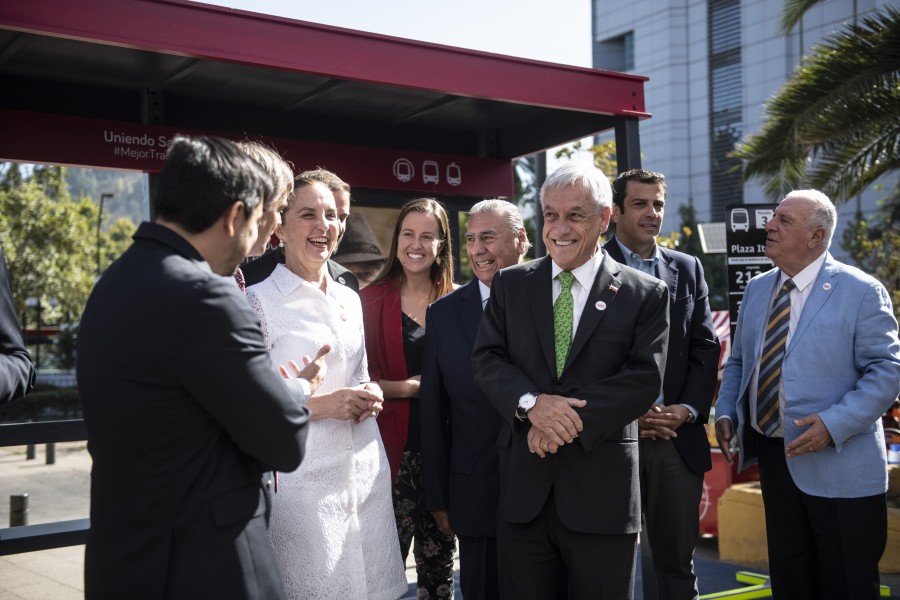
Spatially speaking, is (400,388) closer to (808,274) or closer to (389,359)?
(389,359)

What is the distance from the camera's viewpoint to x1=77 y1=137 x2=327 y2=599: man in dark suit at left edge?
6.72 feet

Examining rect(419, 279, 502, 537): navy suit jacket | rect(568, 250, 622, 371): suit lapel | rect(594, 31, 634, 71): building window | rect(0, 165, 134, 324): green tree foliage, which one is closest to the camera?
rect(568, 250, 622, 371): suit lapel

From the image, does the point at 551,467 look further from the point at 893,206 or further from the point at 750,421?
the point at 893,206

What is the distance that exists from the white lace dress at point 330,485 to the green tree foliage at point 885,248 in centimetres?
1423

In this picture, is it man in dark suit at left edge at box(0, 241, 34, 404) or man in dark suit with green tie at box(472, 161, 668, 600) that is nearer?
man in dark suit at left edge at box(0, 241, 34, 404)

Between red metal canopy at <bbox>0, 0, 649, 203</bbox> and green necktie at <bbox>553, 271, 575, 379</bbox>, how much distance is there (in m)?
1.85

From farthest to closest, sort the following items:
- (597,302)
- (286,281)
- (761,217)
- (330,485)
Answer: (761,217) → (597,302) → (286,281) → (330,485)

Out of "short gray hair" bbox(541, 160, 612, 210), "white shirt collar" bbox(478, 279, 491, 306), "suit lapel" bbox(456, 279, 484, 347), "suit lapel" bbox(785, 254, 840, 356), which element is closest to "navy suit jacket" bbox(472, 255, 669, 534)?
"short gray hair" bbox(541, 160, 612, 210)

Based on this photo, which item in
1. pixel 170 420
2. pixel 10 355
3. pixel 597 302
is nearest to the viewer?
pixel 170 420

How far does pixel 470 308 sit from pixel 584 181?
855 millimetres

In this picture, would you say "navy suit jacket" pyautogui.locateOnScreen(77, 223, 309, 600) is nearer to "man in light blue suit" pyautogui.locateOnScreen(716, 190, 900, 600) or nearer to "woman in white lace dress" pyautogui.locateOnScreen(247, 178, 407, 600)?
"woman in white lace dress" pyautogui.locateOnScreen(247, 178, 407, 600)

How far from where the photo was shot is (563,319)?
3.37 metres

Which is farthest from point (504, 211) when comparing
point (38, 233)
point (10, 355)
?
point (38, 233)

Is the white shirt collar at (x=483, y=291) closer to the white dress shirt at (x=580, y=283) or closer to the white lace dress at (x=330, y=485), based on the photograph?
the white dress shirt at (x=580, y=283)
